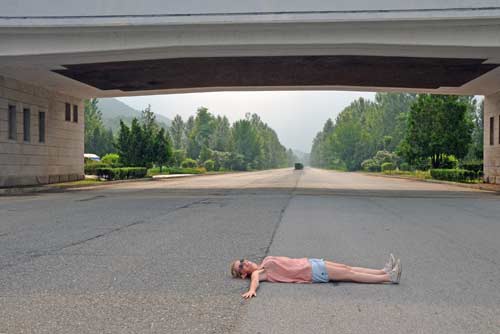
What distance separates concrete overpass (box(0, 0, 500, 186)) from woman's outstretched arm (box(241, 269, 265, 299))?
586 inches

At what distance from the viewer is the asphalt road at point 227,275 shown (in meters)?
4.43

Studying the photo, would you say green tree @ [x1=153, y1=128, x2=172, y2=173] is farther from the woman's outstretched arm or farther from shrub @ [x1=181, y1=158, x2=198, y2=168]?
the woman's outstretched arm

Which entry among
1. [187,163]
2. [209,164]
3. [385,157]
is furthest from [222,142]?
[385,157]

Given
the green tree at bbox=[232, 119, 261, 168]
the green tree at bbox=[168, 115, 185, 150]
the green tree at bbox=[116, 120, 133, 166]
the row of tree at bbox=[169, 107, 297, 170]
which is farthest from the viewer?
the green tree at bbox=[168, 115, 185, 150]

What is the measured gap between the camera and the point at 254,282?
544 cm

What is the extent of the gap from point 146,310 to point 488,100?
1286 inches

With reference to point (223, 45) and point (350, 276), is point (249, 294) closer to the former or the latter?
point (350, 276)

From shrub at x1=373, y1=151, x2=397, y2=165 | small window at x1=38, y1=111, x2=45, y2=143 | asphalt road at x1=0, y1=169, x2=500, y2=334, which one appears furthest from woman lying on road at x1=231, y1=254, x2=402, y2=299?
shrub at x1=373, y1=151, x2=397, y2=165

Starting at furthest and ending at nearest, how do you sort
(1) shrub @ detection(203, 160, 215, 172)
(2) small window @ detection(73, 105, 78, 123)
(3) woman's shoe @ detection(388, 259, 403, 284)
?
(1) shrub @ detection(203, 160, 215, 172) → (2) small window @ detection(73, 105, 78, 123) → (3) woman's shoe @ detection(388, 259, 403, 284)

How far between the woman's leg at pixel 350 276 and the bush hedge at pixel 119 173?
3114cm

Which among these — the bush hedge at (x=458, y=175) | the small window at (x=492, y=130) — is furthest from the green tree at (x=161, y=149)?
the small window at (x=492, y=130)

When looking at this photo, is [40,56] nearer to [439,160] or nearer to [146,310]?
[146,310]

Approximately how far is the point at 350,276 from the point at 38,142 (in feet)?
85.3

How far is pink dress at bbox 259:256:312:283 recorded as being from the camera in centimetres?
586
